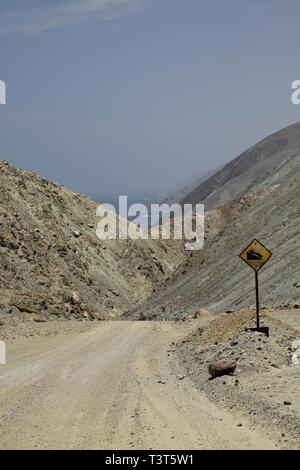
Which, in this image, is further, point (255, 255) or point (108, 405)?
point (255, 255)

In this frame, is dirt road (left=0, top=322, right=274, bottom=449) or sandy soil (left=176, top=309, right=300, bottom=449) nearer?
dirt road (left=0, top=322, right=274, bottom=449)

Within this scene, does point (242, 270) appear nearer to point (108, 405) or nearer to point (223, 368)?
point (223, 368)

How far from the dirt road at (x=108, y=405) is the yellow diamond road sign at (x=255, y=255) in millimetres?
3117

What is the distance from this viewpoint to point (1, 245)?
41.2 meters

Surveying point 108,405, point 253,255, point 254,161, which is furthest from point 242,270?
point 254,161

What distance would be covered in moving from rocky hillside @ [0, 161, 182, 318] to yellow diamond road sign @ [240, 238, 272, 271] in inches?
657

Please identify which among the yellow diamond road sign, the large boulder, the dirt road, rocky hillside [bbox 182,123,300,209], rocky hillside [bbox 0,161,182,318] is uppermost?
rocky hillside [bbox 182,123,300,209]

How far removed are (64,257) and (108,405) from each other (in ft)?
120

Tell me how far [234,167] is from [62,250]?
381 feet

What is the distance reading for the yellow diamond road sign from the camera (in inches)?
616

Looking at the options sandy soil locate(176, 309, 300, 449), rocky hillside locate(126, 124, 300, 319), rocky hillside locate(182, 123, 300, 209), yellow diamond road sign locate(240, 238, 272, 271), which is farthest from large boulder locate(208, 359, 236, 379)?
rocky hillside locate(182, 123, 300, 209)

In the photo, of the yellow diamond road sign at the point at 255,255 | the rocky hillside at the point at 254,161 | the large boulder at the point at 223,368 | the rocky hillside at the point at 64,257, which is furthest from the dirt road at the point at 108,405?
the rocky hillside at the point at 254,161

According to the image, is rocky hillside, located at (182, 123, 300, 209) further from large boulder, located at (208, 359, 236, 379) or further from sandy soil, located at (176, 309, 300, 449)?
large boulder, located at (208, 359, 236, 379)

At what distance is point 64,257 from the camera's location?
153ft
